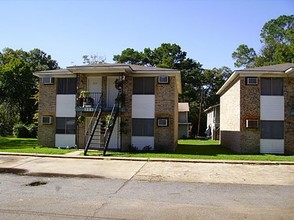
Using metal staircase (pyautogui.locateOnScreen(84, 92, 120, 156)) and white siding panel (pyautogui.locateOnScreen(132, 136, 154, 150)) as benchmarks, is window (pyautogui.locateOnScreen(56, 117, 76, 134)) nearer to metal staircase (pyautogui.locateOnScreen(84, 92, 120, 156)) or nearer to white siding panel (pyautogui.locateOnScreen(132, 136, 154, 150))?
metal staircase (pyautogui.locateOnScreen(84, 92, 120, 156))

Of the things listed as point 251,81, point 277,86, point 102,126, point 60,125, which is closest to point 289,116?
point 277,86

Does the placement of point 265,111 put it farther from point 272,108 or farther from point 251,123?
point 251,123

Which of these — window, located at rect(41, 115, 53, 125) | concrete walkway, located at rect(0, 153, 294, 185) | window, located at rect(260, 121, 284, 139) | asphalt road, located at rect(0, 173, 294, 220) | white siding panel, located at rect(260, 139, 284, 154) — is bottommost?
concrete walkway, located at rect(0, 153, 294, 185)

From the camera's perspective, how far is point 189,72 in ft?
183

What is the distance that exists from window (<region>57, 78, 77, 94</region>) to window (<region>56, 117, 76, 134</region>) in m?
1.92

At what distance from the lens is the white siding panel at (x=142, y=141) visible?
1972cm

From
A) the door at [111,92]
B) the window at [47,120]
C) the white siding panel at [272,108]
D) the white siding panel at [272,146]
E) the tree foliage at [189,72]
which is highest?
the tree foliage at [189,72]

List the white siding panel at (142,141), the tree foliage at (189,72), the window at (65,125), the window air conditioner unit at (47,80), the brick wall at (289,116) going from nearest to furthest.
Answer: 1. the brick wall at (289,116)
2. the white siding panel at (142,141)
3. the window at (65,125)
4. the window air conditioner unit at (47,80)
5. the tree foliage at (189,72)

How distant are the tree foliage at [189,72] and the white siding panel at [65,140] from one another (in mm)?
33430

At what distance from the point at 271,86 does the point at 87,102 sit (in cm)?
1212

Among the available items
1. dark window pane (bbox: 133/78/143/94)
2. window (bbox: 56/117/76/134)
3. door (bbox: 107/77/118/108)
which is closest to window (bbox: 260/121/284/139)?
dark window pane (bbox: 133/78/143/94)

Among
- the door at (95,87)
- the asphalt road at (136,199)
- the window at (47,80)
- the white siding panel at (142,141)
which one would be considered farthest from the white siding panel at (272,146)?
the window at (47,80)

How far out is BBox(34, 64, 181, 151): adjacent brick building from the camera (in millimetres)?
19625

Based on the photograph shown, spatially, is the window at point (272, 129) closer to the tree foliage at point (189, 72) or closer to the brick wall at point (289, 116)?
the brick wall at point (289, 116)
